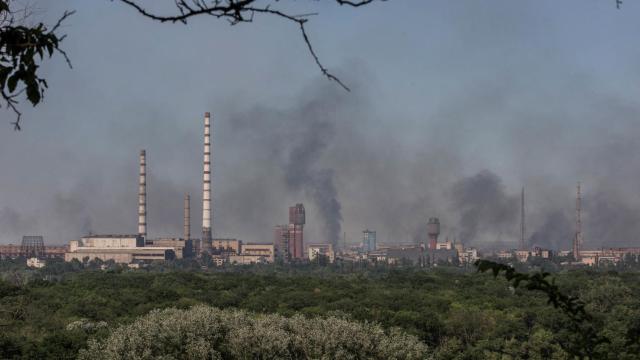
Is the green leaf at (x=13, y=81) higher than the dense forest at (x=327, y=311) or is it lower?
higher

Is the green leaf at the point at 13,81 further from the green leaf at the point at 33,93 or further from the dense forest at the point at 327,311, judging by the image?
the dense forest at the point at 327,311

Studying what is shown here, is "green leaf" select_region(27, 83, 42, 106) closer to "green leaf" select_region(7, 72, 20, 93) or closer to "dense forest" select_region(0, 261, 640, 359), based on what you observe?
"green leaf" select_region(7, 72, 20, 93)

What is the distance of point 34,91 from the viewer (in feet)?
16.6

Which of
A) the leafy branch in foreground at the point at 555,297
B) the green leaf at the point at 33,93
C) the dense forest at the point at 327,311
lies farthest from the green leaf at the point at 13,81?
the dense forest at the point at 327,311

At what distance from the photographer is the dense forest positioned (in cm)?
5531

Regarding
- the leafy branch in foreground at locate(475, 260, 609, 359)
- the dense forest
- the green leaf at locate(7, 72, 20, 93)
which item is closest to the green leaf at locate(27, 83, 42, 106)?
the green leaf at locate(7, 72, 20, 93)

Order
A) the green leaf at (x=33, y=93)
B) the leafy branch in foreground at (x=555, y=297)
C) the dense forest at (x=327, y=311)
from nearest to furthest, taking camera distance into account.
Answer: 1. the green leaf at (x=33, y=93)
2. the leafy branch in foreground at (x=555, y=297)
3. the dense forest at (x=327, y=311)

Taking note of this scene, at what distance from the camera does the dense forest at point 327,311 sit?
2178 inches

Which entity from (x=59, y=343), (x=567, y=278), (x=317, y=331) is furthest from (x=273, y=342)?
(x=567, y=278)

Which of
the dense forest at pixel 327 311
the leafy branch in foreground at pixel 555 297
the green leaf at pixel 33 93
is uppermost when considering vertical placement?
the green leaf at pixel 33 93

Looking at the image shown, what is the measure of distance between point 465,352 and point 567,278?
75.4 meters

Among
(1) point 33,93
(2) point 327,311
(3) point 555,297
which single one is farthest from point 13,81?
(2) point 327,311

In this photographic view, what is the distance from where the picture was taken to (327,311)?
82.0m

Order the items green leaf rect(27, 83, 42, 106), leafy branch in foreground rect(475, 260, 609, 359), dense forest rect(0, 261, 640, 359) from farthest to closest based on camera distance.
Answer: dense forest rect(0, 261, 640, 359) < leafy branch in foreground rect(475, 260, 609, 359) < green leaf rect(27, 83, 42, 106)
